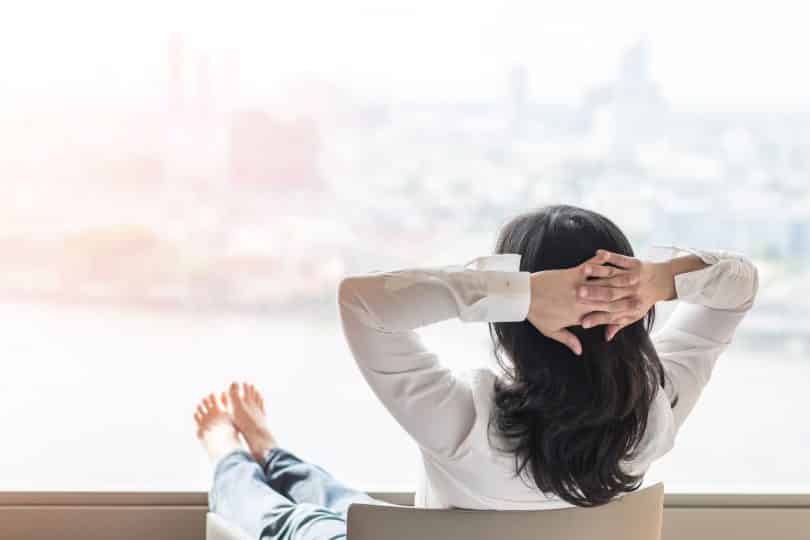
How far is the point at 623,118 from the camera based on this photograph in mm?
2535

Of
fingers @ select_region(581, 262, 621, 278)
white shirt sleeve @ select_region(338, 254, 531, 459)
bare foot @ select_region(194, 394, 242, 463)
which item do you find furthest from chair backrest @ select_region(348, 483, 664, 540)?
bare foot @ select_region(194, 394, 242, 463)

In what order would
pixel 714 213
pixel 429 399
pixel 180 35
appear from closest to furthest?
pixel 429 399 → pixel 180 35 → pixel 714 213

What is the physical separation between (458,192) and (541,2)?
48 cm

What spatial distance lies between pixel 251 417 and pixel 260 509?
387mm

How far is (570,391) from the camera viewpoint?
4.99 feet

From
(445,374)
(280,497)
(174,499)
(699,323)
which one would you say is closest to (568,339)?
(445,374)

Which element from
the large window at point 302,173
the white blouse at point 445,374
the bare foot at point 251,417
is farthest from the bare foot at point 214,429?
the white blouse at point 445,374

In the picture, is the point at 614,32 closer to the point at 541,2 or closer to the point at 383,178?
the point at 541,2

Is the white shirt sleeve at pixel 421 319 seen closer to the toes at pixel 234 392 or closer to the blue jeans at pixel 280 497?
the blue jeans at pixel 280 497

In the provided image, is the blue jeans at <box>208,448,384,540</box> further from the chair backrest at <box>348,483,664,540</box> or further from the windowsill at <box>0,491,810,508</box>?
the chair backrest at <box>348,483,664,540</box>

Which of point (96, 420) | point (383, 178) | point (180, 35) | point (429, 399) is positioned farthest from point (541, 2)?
point (96, 420)

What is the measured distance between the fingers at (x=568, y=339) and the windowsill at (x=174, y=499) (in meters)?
1.04

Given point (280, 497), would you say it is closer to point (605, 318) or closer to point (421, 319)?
point (421, 319)

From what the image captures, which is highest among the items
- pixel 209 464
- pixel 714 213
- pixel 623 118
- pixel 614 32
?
pixel 614 32
